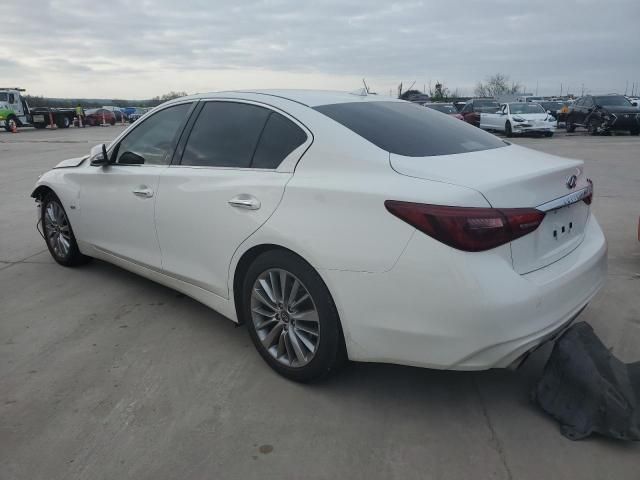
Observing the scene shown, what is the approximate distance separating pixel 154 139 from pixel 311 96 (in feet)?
4.22

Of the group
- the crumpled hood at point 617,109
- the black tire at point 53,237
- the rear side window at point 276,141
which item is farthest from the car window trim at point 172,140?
the crumpled hood at point 617,109

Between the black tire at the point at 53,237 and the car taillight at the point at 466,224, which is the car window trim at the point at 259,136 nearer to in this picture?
the car taillight at the point at 466,224

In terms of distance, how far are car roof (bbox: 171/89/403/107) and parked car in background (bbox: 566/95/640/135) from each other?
22114 mm

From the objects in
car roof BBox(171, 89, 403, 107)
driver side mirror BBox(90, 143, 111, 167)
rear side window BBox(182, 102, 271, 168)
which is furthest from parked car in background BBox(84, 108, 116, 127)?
rear side window BBox(182, 102, 271, 168)

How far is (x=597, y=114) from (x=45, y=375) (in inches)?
979

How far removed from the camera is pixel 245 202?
3010mm

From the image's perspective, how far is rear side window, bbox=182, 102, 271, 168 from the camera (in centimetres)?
324

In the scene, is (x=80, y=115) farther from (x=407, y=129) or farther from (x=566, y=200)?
(x=566, y=200)

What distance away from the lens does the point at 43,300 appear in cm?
429

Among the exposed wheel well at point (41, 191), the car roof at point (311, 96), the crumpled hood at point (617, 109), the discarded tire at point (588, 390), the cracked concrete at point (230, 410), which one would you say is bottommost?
the cracked concrete at point (230, 410)

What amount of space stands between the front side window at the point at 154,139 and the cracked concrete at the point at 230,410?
3.65 ft

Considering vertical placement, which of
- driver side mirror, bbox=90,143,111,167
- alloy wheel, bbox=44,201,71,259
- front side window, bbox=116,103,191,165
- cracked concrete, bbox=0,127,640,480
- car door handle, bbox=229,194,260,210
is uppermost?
front side window, bbox=116,103,191,165

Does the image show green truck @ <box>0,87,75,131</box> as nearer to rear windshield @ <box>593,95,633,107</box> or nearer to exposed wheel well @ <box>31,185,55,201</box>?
rear windshield @ <box>593,95,633,107</box>

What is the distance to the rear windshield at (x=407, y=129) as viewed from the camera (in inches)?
113
